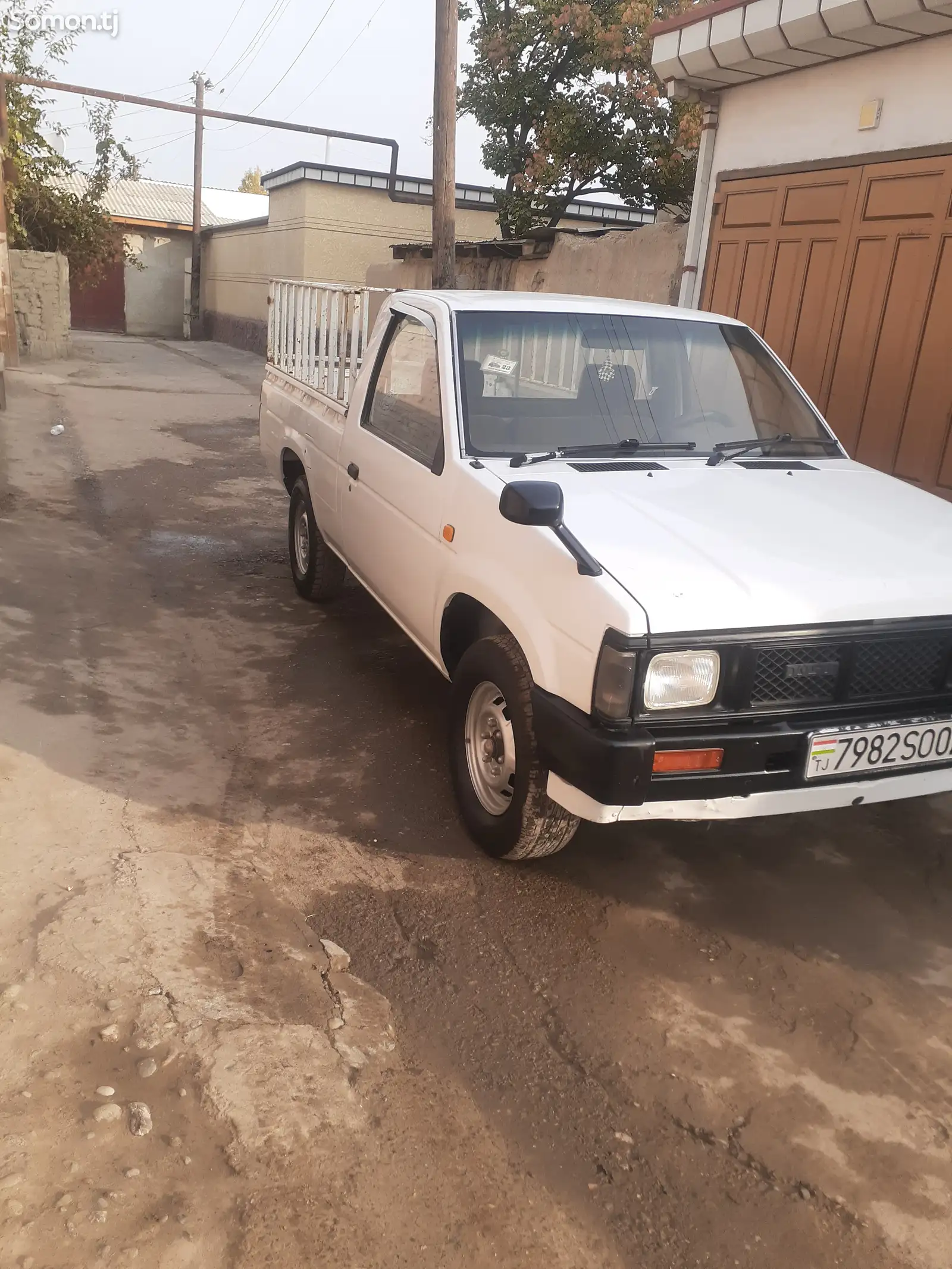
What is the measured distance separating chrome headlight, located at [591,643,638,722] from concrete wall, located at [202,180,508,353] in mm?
19485

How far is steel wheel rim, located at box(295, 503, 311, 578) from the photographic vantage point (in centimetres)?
617

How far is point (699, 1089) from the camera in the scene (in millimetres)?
2600

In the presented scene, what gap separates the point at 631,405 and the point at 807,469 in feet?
2.37

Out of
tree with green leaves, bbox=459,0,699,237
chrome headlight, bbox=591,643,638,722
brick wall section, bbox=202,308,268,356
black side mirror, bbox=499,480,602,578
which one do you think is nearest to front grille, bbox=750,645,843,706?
chrome headlight, bbox=591,643,638,722

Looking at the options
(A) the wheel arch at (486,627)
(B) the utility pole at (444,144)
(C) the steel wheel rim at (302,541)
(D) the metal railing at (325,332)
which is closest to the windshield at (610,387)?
(A) the wheel arch at (486,627)

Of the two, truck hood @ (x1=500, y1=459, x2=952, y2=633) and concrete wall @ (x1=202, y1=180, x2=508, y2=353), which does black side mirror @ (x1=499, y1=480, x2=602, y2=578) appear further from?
concrete wall @ (x1=202, y1=180, x2=508, y2=353)

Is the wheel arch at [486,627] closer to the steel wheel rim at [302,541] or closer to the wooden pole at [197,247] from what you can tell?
the steel wheel rim at [302,541]

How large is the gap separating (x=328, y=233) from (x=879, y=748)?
21.8 metres

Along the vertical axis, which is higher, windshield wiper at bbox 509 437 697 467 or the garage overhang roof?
the garage overhang roof

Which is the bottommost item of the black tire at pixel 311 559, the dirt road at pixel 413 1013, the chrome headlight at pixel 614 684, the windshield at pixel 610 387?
the dirt road at pixel 413 1013

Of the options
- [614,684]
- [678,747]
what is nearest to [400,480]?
[614,684]

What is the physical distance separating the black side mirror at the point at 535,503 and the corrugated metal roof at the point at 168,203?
32221 mm

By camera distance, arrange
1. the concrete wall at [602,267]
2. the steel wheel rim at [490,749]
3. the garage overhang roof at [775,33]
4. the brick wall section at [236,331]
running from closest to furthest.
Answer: the steel wheel rim at [490,749] → the garage overhang roof at [775,33] → the concrete wall at [602,267] → the brick wall section at [236,331]

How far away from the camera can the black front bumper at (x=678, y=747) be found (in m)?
2.78
